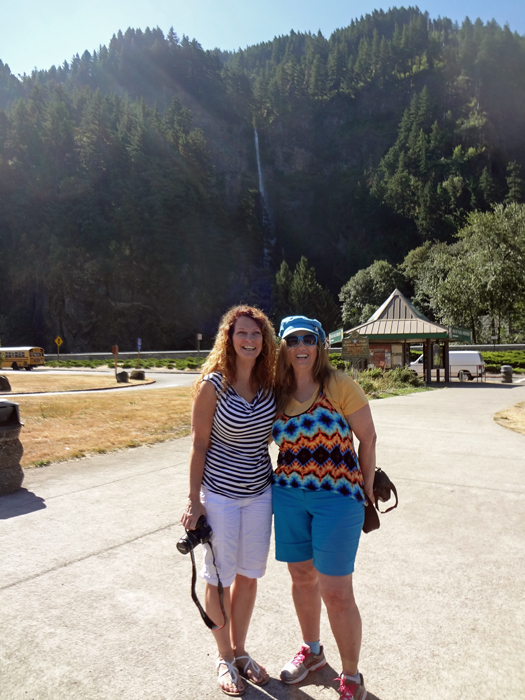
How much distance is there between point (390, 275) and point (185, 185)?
1519 inches

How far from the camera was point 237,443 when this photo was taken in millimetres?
2686

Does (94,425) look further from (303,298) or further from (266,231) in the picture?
(266,231)

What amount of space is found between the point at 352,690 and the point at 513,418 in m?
10.9

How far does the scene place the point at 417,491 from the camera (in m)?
6.14

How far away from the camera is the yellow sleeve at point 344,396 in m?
2.65

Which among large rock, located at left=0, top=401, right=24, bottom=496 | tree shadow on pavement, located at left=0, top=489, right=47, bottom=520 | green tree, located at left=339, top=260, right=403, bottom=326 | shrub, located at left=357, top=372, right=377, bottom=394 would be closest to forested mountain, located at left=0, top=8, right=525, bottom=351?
green tree, located at left=339, top=260, right=403, bottom=326

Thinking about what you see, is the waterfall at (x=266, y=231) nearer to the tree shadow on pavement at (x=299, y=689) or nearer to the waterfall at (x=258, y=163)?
the waterfall at (x=258, y=163)

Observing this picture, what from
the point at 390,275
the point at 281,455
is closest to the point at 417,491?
the point at 281,455

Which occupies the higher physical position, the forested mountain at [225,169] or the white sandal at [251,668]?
the forested mountain at [225,169]

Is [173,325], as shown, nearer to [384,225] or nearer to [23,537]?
[384,225]

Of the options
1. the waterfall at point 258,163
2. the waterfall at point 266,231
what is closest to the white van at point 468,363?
the waterfall at point 266,231

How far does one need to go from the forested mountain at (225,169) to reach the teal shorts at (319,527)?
7516 cm

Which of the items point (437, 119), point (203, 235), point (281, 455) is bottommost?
point (281, 455)

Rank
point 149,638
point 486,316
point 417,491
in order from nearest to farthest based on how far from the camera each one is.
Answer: point 149,638
point 417,491
point 486,316
